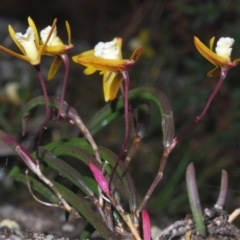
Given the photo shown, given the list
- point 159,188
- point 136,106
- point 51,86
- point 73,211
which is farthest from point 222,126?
point 73,211

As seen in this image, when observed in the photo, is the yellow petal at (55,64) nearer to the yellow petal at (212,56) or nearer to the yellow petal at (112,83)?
the yellow petal at (112,83)

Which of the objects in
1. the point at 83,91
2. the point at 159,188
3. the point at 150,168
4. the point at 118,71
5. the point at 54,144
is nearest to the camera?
the point at 118,71

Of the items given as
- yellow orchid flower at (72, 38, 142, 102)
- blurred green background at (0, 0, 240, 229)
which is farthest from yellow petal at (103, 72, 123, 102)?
blurred green background at (0, 0, 240, 229)

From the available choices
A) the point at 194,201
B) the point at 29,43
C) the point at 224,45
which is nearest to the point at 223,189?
the point at 194,201

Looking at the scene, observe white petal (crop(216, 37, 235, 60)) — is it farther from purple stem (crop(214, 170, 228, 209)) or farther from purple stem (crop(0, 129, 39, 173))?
purple stem (crop(0, 129, 39, 173))

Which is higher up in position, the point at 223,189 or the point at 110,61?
the point at 110,61

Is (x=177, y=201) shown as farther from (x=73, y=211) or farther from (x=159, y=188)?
(x=73, y=211)

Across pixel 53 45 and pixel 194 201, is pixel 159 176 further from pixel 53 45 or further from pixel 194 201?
pixel 53 45
